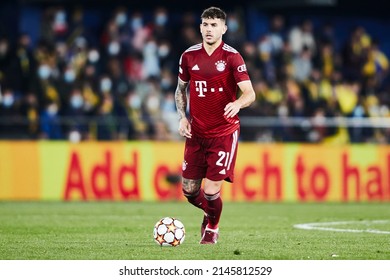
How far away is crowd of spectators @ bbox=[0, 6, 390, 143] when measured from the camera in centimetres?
2242

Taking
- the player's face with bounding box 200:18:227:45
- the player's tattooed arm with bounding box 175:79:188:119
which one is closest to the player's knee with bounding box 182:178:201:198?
the player's tattooed arm with bounding box 175:79:188:119

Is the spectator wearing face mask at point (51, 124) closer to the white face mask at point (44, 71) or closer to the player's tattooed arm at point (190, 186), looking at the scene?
the white face mask at point (44, 71)

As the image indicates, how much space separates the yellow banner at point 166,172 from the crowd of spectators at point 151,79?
0.61m

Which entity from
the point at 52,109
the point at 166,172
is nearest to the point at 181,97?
the point at 166,172

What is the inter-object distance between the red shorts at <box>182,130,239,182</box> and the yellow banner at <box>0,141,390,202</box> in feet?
32.7

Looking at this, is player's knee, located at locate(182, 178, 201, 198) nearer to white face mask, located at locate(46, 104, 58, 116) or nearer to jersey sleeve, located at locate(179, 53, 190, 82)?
jersey sleeve, located at locate(179, 53, 190, 82)

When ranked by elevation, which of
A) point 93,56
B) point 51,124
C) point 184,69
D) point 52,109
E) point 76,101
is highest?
point 184,69

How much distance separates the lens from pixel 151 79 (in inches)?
958

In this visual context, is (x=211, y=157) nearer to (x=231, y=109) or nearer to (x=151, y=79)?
(x=231, y=109)

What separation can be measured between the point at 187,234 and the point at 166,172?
9.16 metres

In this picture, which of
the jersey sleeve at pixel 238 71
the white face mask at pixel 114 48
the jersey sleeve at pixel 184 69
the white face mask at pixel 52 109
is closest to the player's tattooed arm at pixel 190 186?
the jersey sleeve at pixel 184 69

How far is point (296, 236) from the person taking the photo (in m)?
12.5

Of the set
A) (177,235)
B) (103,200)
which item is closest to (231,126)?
(177,235)

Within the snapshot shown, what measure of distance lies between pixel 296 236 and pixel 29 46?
45.7 feet
